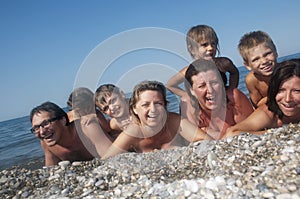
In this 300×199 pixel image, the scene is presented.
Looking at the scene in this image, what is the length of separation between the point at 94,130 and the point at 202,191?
121 inches

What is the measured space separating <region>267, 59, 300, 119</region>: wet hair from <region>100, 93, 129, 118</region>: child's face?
2600 mm

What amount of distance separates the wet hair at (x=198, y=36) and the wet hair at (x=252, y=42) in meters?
0.53

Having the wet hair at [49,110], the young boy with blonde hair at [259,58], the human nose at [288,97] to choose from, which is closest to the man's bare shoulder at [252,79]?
the young boy with blonde hair at [259,58]

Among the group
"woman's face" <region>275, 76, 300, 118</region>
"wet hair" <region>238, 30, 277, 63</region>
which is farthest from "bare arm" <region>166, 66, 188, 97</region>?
"woman's face" <region>275, 76, 300, 118</region>

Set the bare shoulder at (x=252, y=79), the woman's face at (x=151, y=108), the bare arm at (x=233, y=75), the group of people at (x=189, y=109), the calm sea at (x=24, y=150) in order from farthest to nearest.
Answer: the calm sea at (x=24, y=150) < the bare shoulder at (x=252, y=79) < the bare arm at (x=233, y=75) < the woman's face at (x=151, y=108) < the group of people at (x=189, y=109)

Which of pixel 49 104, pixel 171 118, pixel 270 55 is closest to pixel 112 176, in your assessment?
pixel 171 118

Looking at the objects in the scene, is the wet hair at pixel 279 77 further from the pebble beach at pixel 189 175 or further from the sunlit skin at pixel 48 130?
the sunlit skin at pixel 48 130

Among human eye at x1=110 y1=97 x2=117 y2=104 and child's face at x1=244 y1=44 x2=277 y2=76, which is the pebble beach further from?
child's face at x1=244 y1=44 x2=277 y2=76

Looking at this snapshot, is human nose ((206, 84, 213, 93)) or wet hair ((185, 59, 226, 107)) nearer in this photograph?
human nose ((206, 84, 213, 93))

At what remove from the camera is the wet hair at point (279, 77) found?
162 inches

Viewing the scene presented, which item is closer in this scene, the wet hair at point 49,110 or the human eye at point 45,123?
the human eye at point 45,123

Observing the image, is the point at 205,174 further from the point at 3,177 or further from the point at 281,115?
the point at 3,177

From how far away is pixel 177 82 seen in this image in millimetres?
5879

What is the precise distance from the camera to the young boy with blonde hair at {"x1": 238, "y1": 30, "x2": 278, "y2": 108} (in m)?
5.20
